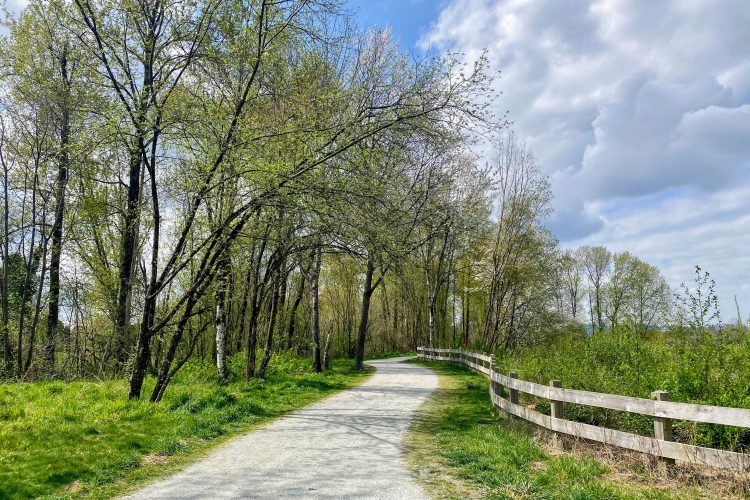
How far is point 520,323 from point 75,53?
2910 centimetres

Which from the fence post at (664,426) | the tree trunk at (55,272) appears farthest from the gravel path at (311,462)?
the tree trunk at (55,272)

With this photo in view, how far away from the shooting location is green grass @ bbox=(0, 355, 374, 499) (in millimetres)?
5781

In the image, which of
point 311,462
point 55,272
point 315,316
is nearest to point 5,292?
point 55,272

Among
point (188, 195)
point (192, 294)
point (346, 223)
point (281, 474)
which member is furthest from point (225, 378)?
point (281, 474)

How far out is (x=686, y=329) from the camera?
7.69 metres

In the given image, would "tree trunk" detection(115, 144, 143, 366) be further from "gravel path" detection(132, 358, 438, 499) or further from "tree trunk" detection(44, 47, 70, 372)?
"gravel path" detection(132, 358, 438, 499)

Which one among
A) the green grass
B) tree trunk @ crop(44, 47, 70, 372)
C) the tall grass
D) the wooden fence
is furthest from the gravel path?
tree trunk @ crop(44, 47, 70, 372)

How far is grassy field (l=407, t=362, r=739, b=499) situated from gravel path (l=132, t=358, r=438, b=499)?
0.45 m

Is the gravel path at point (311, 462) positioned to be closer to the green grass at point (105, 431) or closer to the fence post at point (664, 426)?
the green grass at point (105, 431)

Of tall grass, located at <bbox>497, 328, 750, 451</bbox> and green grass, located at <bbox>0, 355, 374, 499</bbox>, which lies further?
tall grass, located at <bbox>497, 328, 750, 451</bbox>

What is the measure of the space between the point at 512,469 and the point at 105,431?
20.3 feet

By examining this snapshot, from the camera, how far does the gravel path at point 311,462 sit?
5355 mm

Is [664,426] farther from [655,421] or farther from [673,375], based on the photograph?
[673,375]

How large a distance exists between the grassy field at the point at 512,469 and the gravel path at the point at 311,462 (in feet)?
1.47
